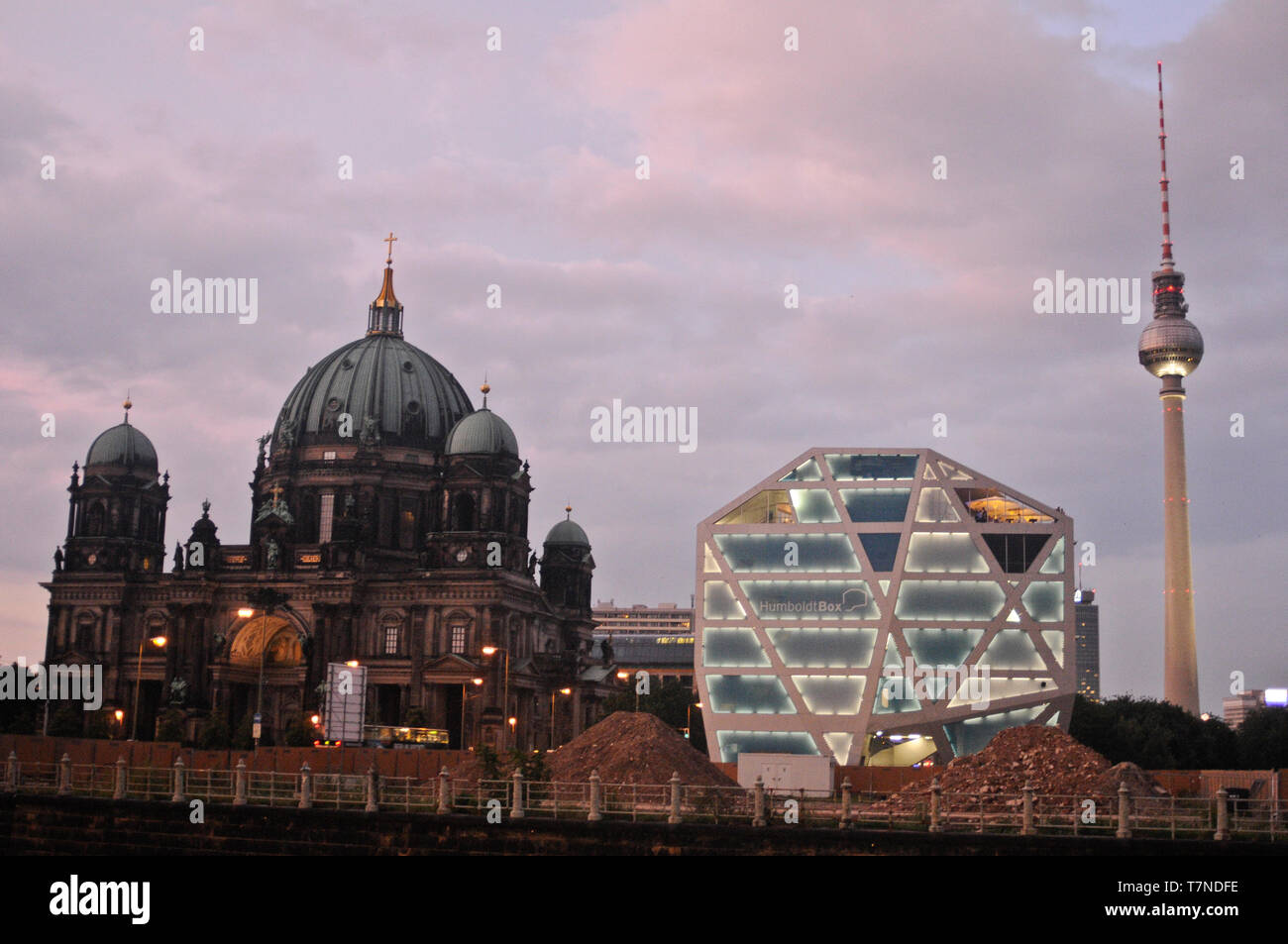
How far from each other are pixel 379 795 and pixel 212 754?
29.8 meters

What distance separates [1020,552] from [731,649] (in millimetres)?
20235

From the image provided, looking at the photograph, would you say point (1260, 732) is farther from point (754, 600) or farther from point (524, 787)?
point (524, 787)

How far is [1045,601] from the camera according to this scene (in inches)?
4023

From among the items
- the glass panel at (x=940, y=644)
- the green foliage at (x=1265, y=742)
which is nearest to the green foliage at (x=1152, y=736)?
the green foliage at (x=1265, y=742)

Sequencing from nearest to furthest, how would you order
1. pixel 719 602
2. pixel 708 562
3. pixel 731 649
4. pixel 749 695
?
1. pixel 749 695
2. pixel 731 649
3. pixel 719 602
4. pixel 708 562

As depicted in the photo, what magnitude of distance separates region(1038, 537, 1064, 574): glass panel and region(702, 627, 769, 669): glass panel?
64.8ft

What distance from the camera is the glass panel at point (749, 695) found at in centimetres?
10375

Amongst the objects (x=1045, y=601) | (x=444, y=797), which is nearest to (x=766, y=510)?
(x=1045, y=601)

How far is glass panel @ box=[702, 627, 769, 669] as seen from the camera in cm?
10453

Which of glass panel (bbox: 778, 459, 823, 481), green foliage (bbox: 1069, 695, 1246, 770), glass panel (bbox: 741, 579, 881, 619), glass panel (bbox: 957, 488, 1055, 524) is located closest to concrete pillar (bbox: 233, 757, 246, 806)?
glass panel (bbox: 741, 579, 881, 619)

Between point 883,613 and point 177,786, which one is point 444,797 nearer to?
point 177,786

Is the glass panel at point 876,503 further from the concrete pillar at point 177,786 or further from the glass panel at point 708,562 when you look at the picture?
the concrete pillar at point 177,786

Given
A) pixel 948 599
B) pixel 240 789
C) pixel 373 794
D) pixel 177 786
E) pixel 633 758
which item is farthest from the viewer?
pixel 948 599

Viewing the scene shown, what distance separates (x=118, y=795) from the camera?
5425 centimetres
